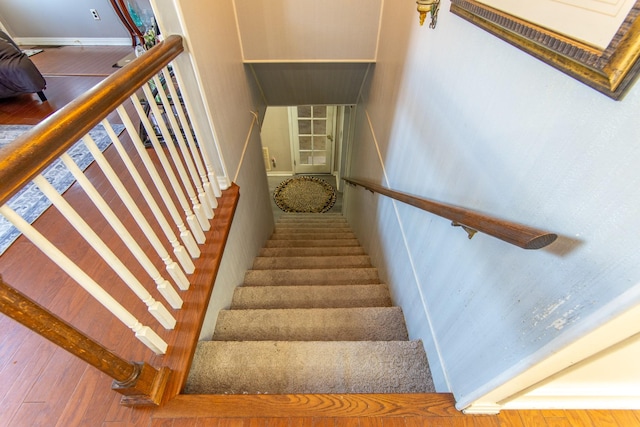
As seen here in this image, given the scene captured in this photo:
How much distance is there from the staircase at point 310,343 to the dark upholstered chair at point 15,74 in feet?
8.84

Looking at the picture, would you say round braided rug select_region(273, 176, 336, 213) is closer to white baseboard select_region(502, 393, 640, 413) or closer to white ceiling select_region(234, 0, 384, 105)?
white ceiling select_region(234, 0, 384, 105)

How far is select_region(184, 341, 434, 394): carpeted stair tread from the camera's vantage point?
47.5 inches

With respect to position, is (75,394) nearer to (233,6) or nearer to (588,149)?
(588,149)

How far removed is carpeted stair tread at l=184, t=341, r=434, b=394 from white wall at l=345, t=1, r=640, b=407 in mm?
134

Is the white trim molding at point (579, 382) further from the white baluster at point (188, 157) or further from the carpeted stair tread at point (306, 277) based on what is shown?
the white baluster at point (188, 157)

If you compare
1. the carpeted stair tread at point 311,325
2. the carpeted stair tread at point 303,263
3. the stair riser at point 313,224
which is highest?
the carpeted stair tread at point 311,325

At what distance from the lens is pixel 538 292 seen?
0.65 meters

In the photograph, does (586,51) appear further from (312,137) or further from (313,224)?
(312,137)

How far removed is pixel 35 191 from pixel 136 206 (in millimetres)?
1431

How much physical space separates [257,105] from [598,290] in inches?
126

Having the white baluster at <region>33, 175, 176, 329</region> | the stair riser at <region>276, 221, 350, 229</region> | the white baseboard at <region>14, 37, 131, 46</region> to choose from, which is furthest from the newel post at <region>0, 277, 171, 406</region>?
the white baseboard at <region>14, 37, 131, 46</region>

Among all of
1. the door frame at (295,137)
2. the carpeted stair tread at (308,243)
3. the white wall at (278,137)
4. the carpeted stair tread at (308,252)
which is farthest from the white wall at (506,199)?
the white wall at (278,137)

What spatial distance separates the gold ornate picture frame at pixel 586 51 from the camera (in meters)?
0.44

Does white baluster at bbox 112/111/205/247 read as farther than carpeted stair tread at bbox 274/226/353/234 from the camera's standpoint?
No
